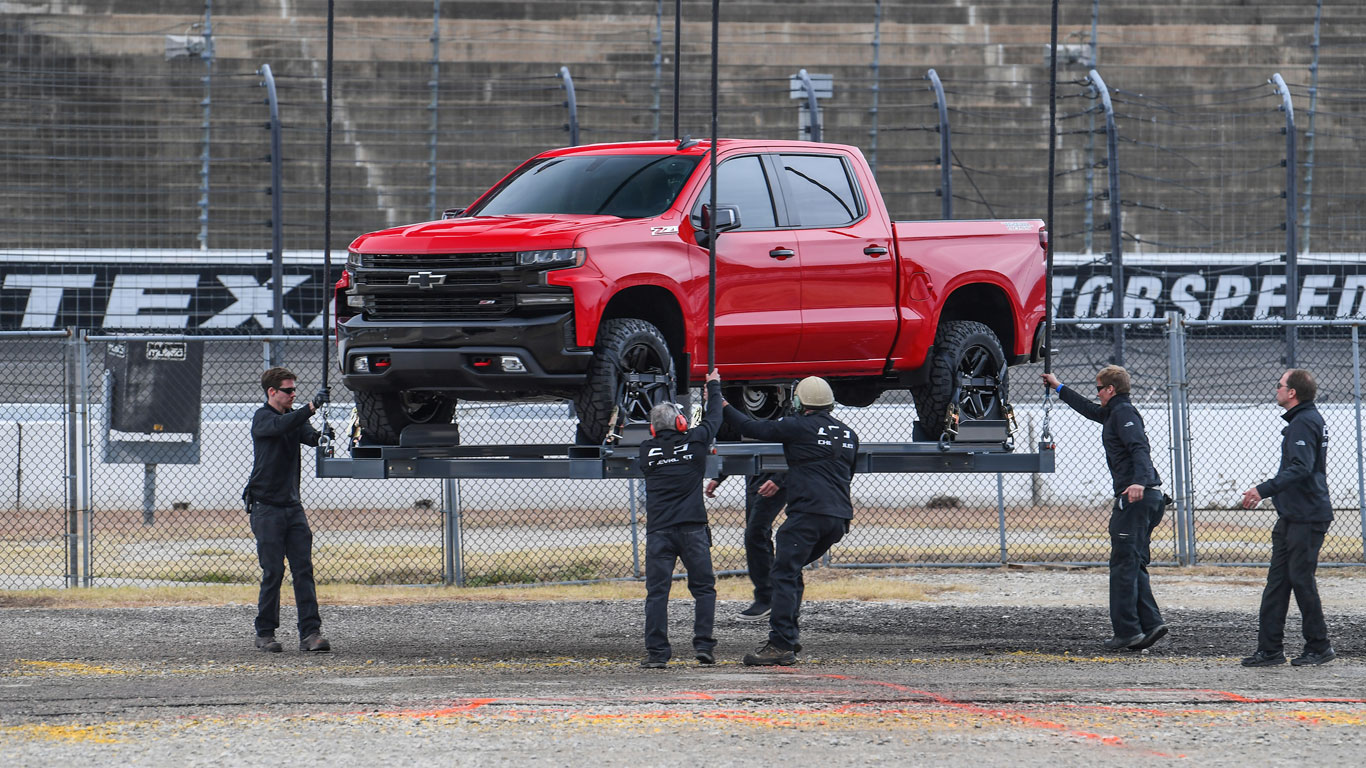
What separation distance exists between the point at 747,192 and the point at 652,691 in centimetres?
297

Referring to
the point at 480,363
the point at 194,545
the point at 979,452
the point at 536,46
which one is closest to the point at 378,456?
the point at 480,363

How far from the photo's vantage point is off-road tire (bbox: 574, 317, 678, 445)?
28.6 ft

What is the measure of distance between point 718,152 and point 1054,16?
7.38 ft

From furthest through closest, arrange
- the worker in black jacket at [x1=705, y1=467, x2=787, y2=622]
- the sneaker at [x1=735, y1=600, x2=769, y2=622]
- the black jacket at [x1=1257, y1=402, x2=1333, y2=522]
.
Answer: the sneaker at [x1=735, y1=600, x2=769, y2=622] → the worker in black jacket at [x1=705, y1=467, x2=787, y2=622] → the black jacket at [x1=1257, y1=402, x2=1333, y2=522]

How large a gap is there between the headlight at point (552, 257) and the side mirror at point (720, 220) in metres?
0.75

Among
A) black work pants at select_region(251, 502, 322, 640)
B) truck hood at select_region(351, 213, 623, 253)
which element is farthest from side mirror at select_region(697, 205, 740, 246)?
black work pants at select_region(251, 502, 322, 640)

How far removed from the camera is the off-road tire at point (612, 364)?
8703 millimetres

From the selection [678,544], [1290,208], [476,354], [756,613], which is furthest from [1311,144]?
[476,354]

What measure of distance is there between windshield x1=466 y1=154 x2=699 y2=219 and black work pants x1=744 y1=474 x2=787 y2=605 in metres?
2.62

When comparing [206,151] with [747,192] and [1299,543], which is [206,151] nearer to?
[747,192]

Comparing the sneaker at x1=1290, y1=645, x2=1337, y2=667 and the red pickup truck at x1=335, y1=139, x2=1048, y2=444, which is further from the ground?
the red pickup truck at x1=335, y1=139, x2=1048, y2=444

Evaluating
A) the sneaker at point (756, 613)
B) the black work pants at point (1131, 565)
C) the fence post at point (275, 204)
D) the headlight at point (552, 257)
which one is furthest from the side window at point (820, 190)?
the fence post at point (275, 204)

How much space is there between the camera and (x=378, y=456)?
9.70 meters

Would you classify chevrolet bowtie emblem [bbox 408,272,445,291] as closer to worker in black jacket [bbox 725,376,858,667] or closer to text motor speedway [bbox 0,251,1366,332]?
worker in black jacket [bbox 725,376,858,667]
